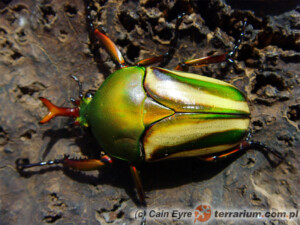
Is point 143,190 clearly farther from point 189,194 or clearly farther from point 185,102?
point 185,102

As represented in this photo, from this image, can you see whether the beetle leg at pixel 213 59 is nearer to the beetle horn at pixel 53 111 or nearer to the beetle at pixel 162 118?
the beetle at pixel 162 118

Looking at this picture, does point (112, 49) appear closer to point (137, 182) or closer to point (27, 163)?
point (137, 182)

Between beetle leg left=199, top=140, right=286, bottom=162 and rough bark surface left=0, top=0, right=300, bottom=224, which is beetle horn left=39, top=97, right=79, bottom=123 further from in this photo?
beetle leg left=199, top=140, right=286, bottom=162

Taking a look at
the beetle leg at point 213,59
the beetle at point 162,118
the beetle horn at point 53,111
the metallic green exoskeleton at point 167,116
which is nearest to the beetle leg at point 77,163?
the beetle at point 162,118

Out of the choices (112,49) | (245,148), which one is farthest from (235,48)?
(112,49)

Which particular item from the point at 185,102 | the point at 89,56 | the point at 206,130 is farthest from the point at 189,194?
the point at 89,56
